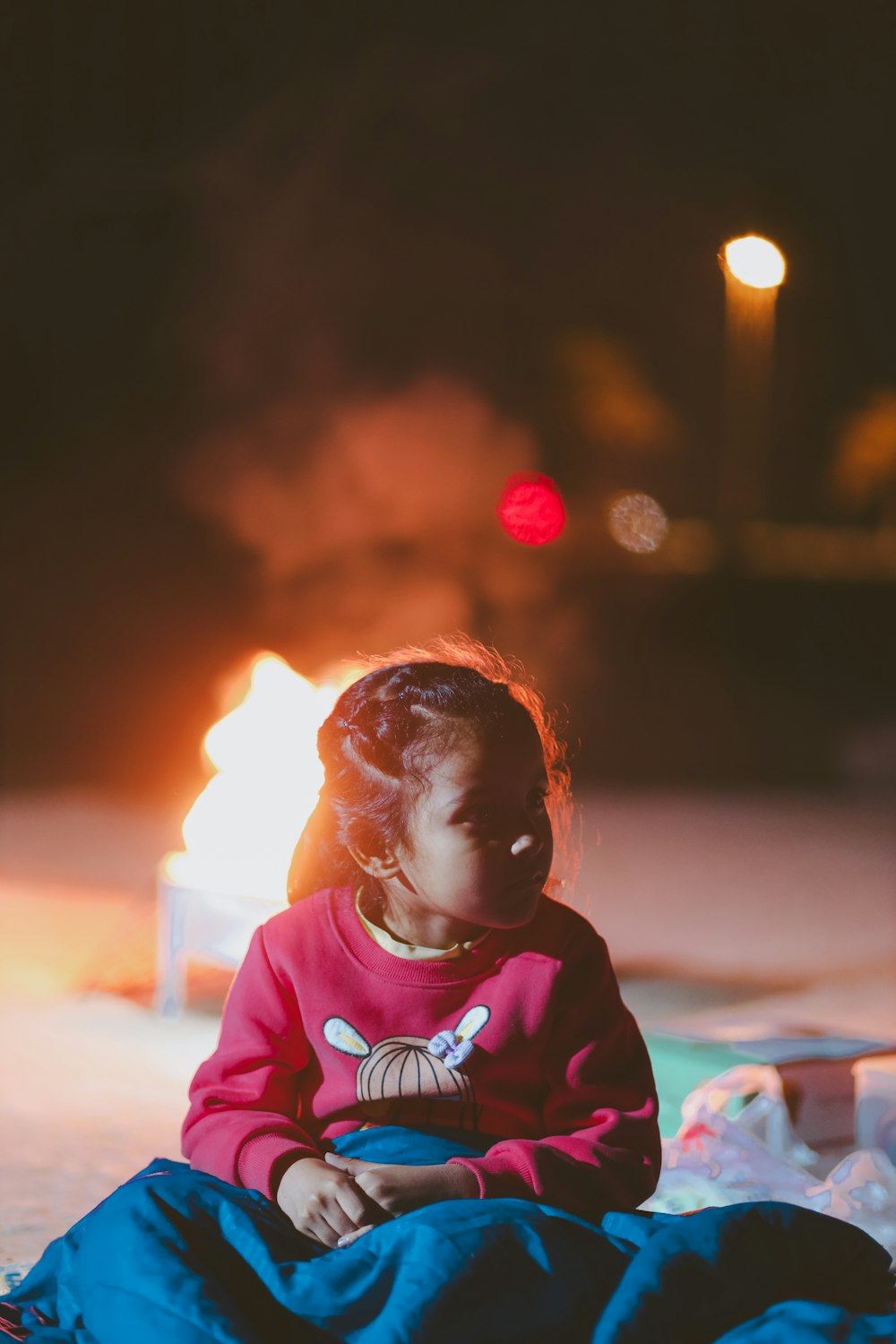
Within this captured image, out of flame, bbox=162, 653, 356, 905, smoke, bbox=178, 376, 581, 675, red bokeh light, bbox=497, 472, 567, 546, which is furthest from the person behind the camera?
smoke, bbox=178, 376, 581, 675

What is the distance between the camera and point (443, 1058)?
1714 millimetres

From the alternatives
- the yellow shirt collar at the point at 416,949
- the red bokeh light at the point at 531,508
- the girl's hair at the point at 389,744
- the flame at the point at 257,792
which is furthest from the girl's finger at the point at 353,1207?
the red bokeh light at the point at 531,508

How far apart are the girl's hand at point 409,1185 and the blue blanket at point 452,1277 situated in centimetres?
5

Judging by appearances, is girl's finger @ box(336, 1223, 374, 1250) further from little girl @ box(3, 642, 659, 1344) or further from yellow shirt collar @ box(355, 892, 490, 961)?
yellow shirt collar @ box(355, 892, 490, 961)

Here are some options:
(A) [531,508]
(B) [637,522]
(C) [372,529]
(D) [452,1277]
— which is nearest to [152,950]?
(D) [452,1277]

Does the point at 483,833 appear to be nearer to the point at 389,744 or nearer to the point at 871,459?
the point at 389,744

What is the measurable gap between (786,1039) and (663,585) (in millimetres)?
13446

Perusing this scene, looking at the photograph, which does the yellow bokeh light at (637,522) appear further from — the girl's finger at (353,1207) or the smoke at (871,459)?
the girl's finger at (353,1207)

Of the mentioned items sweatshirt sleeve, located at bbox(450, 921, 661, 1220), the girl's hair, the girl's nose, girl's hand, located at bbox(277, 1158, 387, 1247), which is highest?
the girl's hair

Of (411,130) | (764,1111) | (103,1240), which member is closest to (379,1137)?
(103,1240)

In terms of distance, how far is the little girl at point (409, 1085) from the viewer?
155 cm

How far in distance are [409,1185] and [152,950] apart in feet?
10.7

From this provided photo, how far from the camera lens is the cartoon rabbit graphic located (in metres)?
1.71

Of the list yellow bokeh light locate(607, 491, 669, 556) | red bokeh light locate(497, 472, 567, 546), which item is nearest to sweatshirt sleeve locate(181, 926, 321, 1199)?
red bokeh light locate(497, 472, 567, 546)
